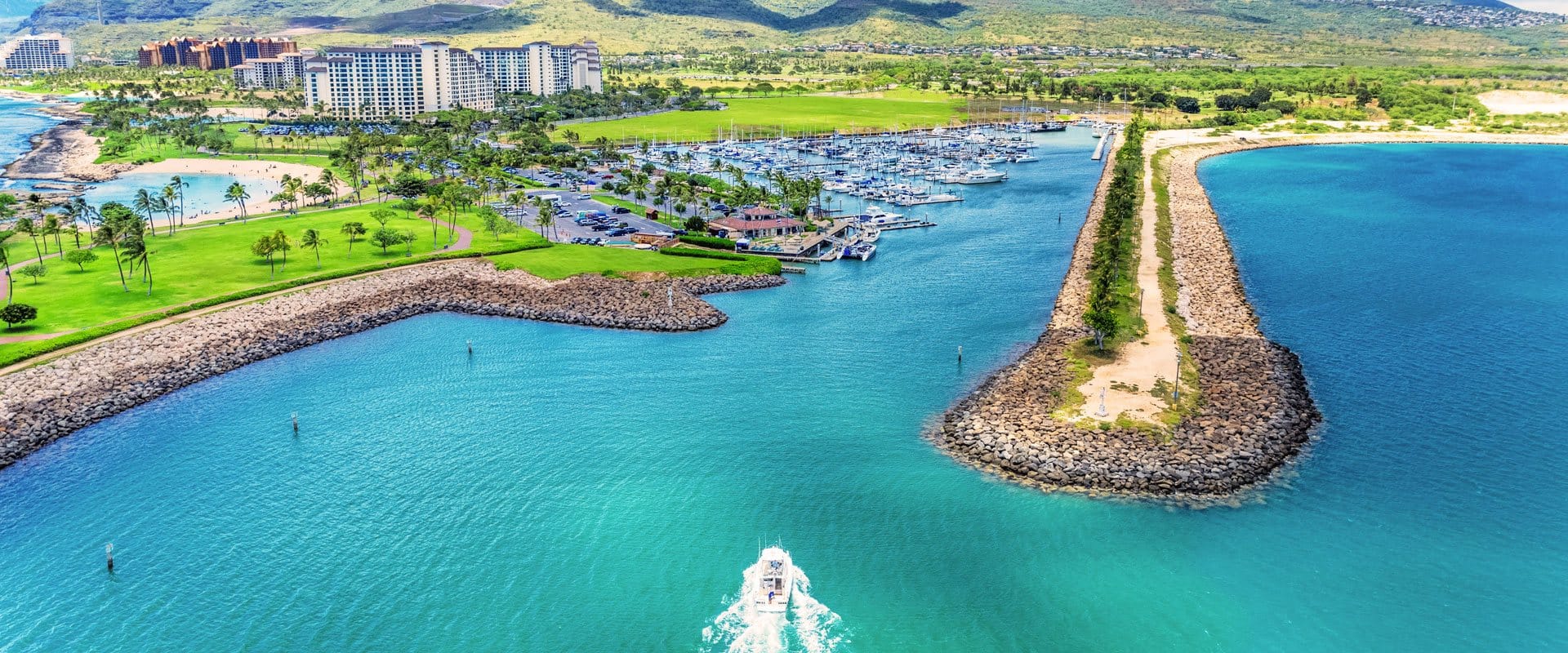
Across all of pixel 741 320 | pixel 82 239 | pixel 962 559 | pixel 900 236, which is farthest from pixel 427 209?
pixel 962 559

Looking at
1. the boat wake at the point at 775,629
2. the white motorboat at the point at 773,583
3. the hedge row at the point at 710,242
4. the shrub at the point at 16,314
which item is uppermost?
the hedge row at the point at 710,242

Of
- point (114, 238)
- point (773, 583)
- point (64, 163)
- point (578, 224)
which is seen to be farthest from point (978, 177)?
point (64, 163)

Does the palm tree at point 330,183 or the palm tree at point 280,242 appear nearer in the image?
the palm tree at point 280,242

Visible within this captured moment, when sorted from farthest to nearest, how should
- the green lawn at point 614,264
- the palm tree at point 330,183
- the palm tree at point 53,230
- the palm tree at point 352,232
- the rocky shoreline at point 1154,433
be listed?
the palm tree at point 330,183 → the palm tree at point 352,232 → the palm tree at point 53,230 → the green lawn at point 614,264 → the rocky shoreline at point 1154,433

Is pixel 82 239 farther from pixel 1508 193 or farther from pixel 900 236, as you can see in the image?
pixel 1508 193

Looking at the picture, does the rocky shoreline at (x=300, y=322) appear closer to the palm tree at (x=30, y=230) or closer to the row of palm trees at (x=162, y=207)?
the palm tree at (x=30, y=230)

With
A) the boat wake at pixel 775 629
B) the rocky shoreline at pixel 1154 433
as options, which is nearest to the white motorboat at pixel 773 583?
the boat wake at pixel 775 629

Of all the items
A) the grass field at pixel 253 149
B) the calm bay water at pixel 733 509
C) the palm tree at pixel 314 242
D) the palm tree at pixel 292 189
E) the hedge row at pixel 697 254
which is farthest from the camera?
the grass field at pixel 253 149
